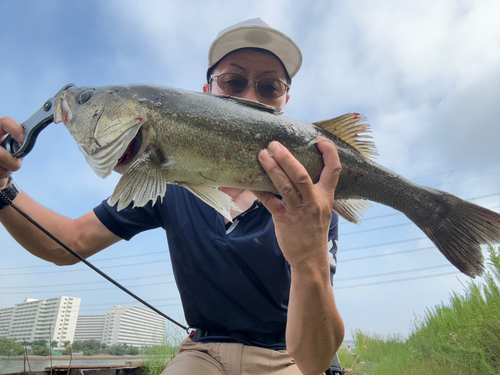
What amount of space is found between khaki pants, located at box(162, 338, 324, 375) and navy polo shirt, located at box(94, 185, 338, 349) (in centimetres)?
14

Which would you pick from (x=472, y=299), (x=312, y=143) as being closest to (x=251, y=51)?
(x=312, y=143)

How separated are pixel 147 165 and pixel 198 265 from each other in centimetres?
114

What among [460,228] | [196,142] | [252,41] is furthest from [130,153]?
[460,228]

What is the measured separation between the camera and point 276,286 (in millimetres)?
2441

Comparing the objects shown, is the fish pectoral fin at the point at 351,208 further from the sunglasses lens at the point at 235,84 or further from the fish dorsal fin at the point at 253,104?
the sunglasses lens at the point at 235,84

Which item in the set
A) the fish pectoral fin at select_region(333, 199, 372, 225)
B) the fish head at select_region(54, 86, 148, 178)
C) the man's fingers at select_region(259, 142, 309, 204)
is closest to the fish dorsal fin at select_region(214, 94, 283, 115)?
the man's fingers at select_region(259, 142, 309, 204)

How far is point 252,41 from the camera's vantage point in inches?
128

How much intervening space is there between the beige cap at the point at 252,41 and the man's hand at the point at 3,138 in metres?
1.99

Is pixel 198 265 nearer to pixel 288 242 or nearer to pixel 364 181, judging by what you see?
pixel 288 242

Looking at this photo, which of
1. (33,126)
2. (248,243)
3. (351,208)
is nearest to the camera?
(33,126)

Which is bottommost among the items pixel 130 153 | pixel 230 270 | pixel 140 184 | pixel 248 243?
pixel 230 270

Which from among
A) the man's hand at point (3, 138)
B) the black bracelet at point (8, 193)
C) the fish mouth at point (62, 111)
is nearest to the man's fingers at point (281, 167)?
the fish mouth at point (62, 111)

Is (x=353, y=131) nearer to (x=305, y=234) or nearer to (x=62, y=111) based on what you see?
(x=305, y=234)

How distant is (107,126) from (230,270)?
1405 millimetres
